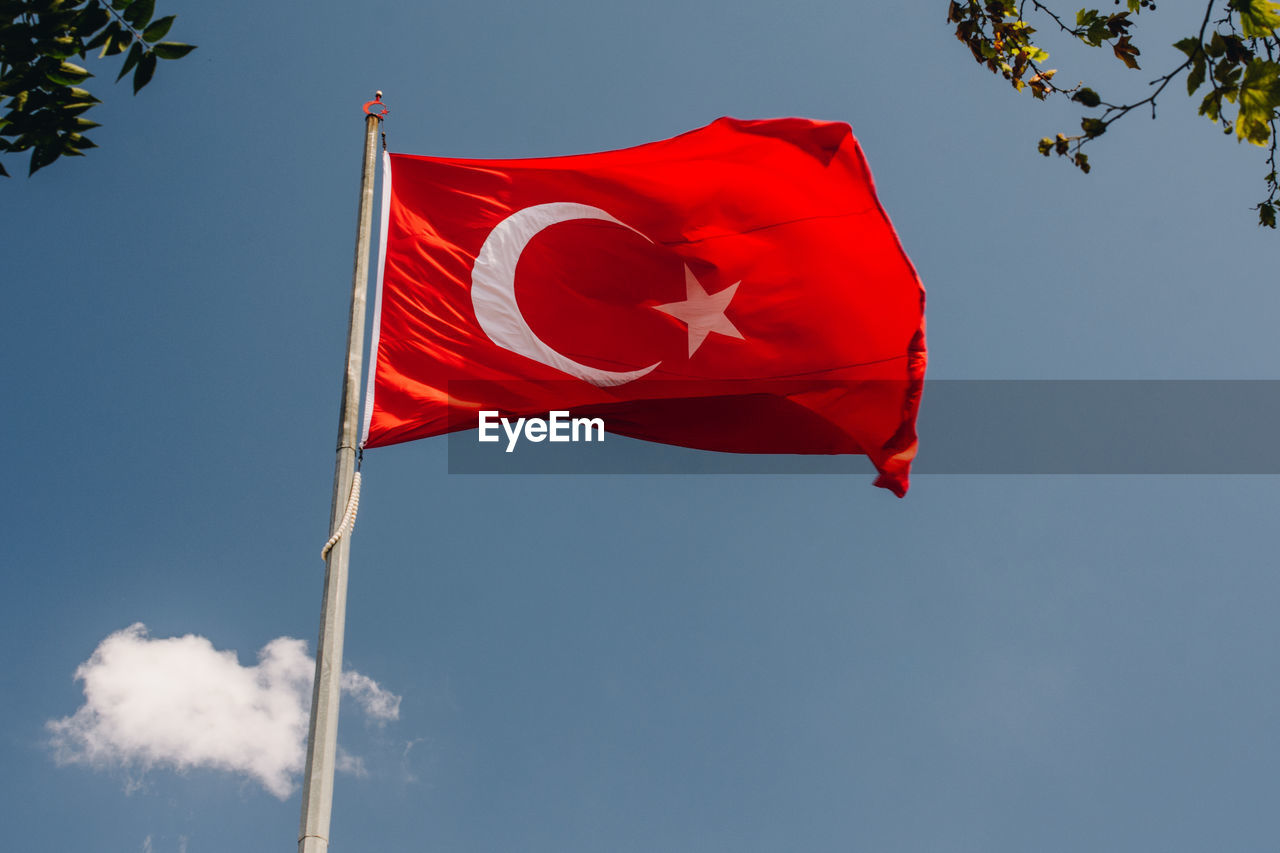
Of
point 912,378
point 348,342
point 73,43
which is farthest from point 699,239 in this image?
point 73,43

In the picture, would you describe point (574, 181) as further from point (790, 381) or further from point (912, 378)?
point (912, 378)

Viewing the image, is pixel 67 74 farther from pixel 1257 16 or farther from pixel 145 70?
pixel 1257 16

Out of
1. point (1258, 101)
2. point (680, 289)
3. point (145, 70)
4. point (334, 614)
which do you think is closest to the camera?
point (1258, 101)

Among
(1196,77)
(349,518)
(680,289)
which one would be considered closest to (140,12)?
(349,518)

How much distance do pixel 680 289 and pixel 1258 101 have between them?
7064mm

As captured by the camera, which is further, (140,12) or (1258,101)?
(140,12)

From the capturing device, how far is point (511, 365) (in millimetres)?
9797

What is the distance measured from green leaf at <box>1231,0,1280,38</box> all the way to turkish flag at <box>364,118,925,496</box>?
248 inches

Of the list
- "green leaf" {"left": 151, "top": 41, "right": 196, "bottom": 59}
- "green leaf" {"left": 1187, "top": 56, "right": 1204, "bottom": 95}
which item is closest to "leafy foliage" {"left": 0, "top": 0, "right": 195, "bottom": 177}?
"green leaf" {"left": 151, "top": 41, "right": 196, "bottom": 59}

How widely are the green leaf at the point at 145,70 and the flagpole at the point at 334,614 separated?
308cm

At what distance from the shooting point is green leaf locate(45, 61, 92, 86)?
5.61 meters

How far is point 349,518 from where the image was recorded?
25.4ft

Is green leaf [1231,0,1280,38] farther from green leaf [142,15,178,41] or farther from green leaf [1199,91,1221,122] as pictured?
green leaf [142,15,178,41]

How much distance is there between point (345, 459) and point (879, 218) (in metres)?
5.97
